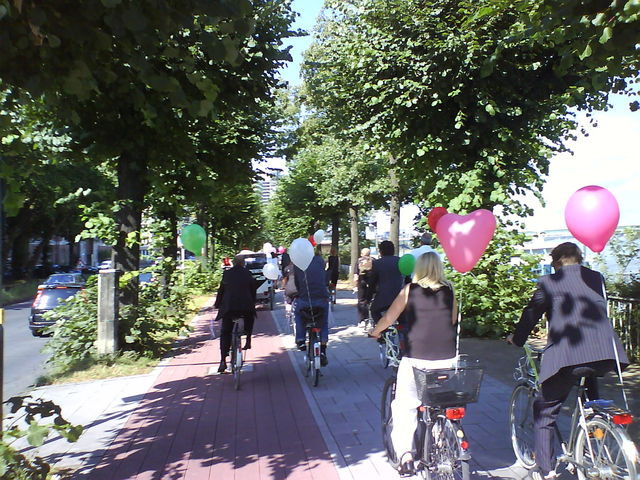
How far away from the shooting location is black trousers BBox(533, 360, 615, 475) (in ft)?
12.0

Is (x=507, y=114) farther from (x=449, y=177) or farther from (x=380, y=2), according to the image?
(x=380, y=2)

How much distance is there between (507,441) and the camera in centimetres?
509

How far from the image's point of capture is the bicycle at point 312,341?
7.54 meters

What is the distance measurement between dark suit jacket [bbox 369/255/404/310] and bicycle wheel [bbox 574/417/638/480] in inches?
171

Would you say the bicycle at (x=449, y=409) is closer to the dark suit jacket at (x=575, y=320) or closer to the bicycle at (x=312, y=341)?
the dark suit jacket at (x=575, y=320)

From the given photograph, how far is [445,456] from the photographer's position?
365 cm

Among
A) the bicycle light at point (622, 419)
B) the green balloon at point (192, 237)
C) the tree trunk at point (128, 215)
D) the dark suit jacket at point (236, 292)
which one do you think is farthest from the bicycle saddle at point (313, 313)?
the bicycle light at point (622, 419)

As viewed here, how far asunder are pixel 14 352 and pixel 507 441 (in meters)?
12.5

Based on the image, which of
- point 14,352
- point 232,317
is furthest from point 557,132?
point 14,352

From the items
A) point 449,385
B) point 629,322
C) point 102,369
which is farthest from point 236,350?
point 629,322

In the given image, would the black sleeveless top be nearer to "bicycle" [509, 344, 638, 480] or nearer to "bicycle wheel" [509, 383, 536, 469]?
"bicycle" [509, 344, 638, 480]

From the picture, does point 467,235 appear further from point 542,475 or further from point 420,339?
point 542,475

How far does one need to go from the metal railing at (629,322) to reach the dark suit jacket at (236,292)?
571 centimetres

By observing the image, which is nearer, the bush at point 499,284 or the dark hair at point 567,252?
the dark hair at point 567,252
